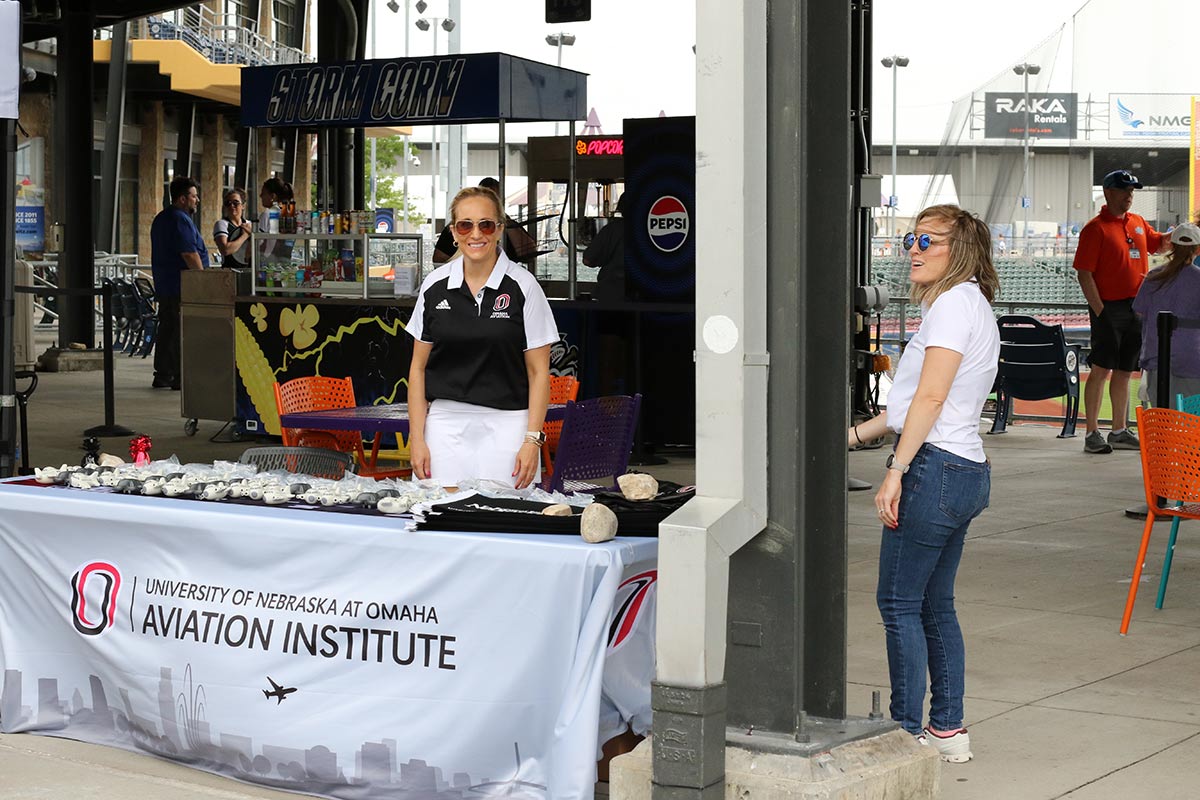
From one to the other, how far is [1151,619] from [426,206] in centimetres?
8867

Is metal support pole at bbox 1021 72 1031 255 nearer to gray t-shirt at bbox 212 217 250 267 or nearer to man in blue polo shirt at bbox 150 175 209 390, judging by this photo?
gray t-shirt at bbox 212 217 250 267

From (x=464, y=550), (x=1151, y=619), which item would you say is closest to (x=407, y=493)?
(x=464, y=550)

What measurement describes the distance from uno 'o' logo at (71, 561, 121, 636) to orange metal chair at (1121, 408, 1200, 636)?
13.1 ft

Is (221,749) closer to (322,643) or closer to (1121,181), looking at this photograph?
(322,643)

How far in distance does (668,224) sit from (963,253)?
7.21m

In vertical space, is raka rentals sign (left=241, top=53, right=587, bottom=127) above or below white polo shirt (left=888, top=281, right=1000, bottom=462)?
above

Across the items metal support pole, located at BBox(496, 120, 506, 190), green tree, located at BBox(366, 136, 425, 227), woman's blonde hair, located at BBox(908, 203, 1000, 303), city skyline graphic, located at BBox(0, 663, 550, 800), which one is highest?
green tree, located at BBox(366, 136, 425, 227)

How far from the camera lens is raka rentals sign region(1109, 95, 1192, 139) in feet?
49.6

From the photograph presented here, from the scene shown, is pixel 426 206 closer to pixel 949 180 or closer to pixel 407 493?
pixel 949 180

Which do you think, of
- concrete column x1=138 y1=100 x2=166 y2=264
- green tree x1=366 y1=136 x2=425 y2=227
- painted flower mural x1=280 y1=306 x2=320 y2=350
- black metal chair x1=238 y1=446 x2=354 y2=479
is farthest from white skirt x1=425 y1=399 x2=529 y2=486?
green tree x1=366 y1=136 x2=425 y2=227

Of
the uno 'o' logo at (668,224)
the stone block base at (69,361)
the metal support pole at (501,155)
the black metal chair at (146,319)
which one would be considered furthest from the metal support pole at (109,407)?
the black metal chair at (146,319)

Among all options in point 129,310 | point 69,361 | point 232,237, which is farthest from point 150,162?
point 232,237

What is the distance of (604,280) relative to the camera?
1227cm

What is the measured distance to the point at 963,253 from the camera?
15.6ft
